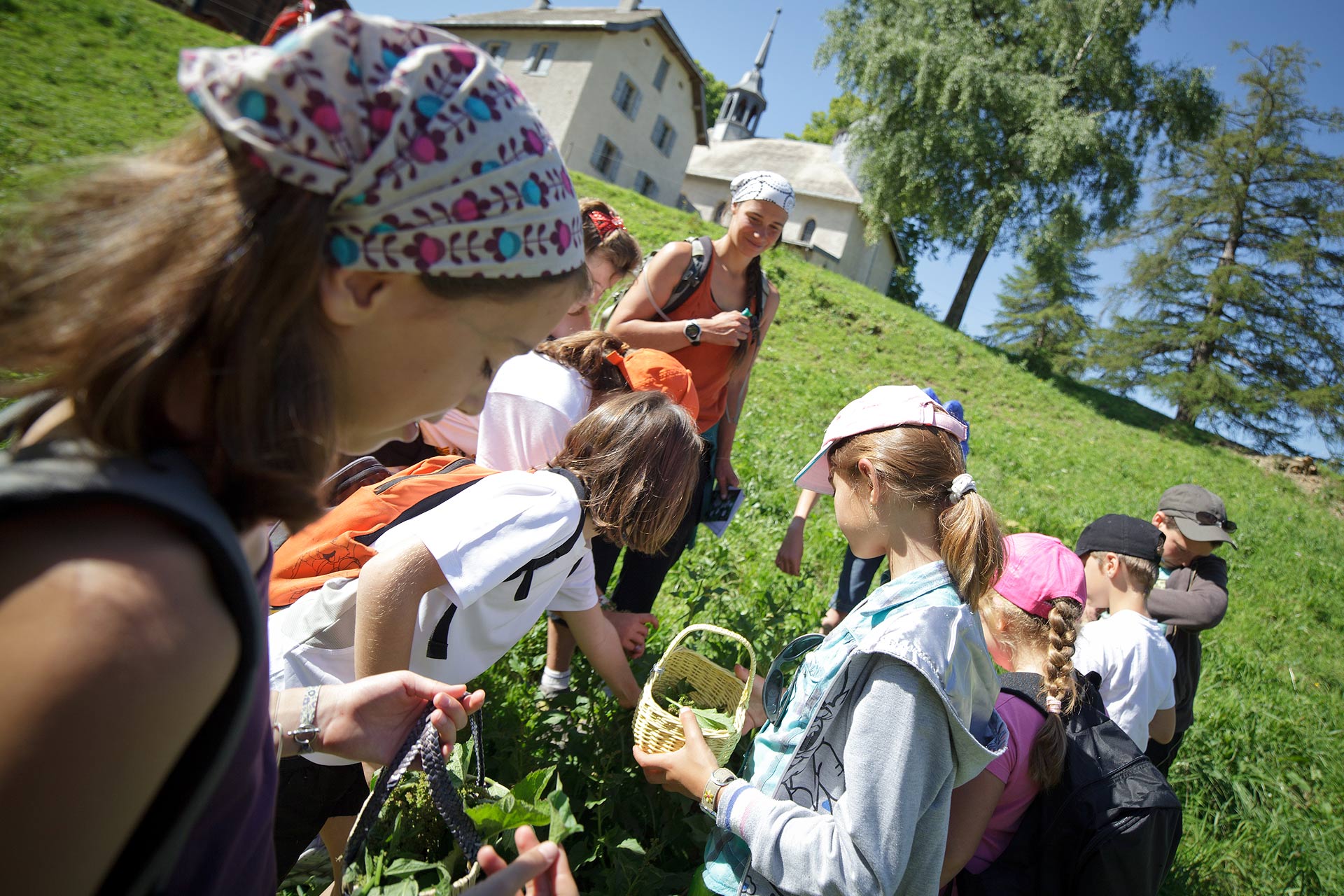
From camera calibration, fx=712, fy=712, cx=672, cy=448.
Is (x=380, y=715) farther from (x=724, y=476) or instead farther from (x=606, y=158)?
(x=606, y=158)

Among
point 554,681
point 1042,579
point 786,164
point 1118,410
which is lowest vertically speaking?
point 554,681

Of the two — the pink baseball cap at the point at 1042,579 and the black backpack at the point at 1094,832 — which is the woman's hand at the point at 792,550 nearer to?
the pink baseball cap at the point at 1042,579

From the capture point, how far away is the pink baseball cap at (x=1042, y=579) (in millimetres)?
2529

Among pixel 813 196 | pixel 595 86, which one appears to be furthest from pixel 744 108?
pixel 595 86

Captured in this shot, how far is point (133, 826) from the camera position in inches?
25.4

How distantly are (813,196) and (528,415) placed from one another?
39.1m

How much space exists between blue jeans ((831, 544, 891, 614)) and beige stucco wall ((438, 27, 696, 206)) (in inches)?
1007

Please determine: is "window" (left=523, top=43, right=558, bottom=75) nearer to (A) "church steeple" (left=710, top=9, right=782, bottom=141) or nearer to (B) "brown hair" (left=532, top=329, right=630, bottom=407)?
(A) "church steeple" (left=710, top=9, right=782, bottom=141)

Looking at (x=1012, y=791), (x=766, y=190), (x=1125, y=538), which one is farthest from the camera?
(x=766, y=190)

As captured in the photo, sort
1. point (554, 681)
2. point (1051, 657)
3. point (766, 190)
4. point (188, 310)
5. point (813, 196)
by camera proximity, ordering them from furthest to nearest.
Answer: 1. point (813, 196)
2. point (766, 190)
3. point (554, 681)
4. point (1051, 657)
5. point (188, 310)

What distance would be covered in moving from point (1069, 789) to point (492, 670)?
2206mm

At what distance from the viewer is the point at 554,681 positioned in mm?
3104

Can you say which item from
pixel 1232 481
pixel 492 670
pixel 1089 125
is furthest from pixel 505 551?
pixel 1089 125

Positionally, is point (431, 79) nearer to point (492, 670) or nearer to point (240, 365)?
point (240, 365)
